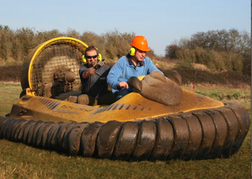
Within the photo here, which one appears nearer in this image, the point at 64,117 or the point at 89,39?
the point at 64,117

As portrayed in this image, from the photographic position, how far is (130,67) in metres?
4.27

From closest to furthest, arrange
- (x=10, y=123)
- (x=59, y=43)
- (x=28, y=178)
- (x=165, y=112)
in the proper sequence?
(x=28, y=178) → (x=165, y=112) → (x=10, y=123) → (x=59, y=43)

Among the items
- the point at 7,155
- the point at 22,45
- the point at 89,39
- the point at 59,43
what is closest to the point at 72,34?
the point at 89,39

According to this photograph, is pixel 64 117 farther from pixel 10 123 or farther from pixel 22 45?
pixel 22 45

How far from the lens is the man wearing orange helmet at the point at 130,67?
405 cm

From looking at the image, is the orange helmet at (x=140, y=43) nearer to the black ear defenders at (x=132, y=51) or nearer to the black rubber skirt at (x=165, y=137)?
the black ear defenders at (x=132, y=51)

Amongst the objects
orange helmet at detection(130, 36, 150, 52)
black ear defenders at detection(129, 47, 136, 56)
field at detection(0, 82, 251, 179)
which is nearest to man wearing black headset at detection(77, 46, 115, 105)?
black ear defenders at detection(129, 47, 136, 56)

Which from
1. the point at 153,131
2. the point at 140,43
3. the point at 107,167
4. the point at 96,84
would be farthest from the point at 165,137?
the point at 96,84

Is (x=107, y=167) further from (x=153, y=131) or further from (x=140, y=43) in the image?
(x=140, y=43)

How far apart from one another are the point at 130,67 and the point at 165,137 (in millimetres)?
1419

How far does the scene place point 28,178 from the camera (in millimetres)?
2551

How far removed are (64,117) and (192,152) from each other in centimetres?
152

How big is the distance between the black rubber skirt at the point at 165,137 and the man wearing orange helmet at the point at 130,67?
86 centimetres

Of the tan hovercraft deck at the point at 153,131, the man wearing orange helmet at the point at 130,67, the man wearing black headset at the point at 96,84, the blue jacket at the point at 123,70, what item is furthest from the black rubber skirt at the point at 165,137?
the man wearing black headset at the point at 96,84
